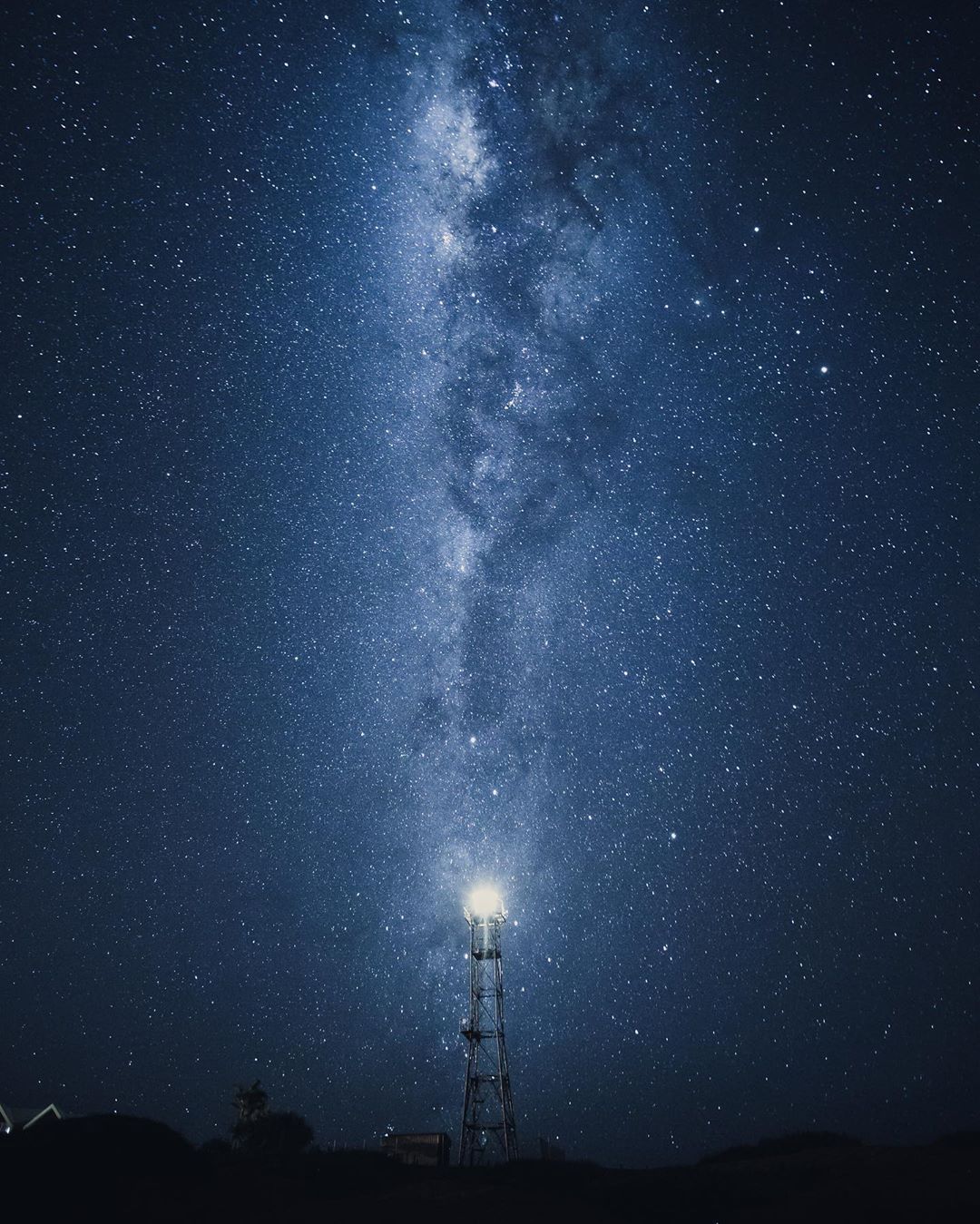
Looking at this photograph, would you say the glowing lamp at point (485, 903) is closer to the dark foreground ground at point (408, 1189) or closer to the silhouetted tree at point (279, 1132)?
the dark foreground ground at point (408, 1189)

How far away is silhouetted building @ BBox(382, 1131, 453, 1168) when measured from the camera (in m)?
24.8

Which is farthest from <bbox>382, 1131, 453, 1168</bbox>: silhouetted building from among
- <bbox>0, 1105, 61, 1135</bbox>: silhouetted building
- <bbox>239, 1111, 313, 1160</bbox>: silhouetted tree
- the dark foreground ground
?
<bbox>0, 1105, 61, 1135</bbox>: silhouetted building

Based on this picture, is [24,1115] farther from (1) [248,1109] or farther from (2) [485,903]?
(2) [485,903]

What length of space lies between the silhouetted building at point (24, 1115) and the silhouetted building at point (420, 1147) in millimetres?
20570

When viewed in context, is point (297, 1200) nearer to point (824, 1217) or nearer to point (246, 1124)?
point (824, 1217)

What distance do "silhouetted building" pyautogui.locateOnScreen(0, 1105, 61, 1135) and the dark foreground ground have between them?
978 inches

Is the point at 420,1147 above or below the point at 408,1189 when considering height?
above

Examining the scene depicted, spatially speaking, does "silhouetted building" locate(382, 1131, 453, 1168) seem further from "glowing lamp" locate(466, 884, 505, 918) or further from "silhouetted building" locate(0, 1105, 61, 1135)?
"silhouetted building" locate(0, 1105, 61, 1135)

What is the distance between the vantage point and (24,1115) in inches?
1454

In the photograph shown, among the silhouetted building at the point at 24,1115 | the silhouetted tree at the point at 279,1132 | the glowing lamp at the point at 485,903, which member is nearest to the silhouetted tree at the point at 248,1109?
the silhouetted tree at the point at 279,1132

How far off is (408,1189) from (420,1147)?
10.1 m

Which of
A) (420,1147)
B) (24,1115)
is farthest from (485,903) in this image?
(24,1115)

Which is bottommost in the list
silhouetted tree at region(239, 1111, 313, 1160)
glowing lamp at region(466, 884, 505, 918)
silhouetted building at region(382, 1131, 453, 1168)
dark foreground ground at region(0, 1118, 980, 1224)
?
dark foreground ground at region(0, 1118, 980, 1224)

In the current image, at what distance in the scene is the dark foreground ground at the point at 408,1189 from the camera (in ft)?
46.7
